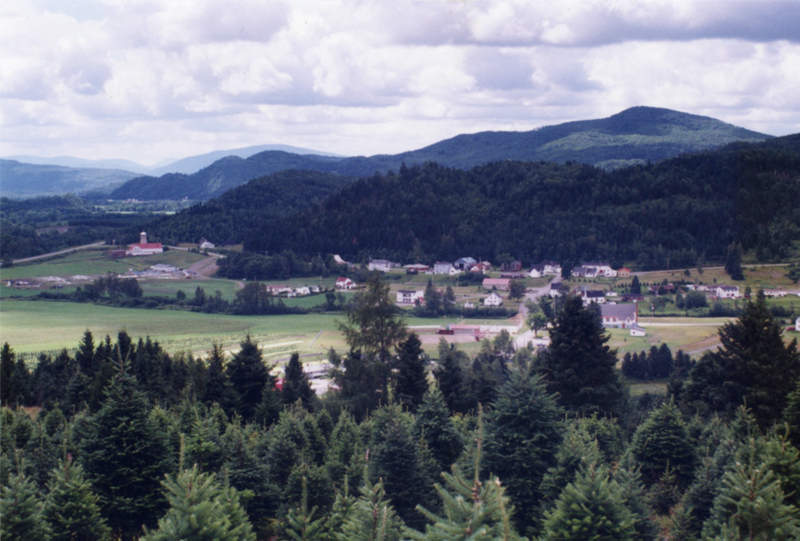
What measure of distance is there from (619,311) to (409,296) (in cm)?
2845

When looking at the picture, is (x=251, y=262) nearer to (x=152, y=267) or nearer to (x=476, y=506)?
(x=152, y=267)

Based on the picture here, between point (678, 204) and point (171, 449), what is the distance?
345ft

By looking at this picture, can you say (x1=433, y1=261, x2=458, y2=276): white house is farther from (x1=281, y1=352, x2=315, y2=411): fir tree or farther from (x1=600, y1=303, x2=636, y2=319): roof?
(x1=281, y1=352, x2=315, y2=411): fir tree

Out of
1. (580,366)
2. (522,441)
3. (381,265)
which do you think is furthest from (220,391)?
(381,265)

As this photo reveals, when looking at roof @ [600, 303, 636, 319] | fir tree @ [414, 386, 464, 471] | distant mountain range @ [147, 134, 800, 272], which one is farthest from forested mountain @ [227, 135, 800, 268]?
fir tree @ [414, 386, 464, 471]

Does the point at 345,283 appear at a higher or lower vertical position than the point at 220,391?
higher

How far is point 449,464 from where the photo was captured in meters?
19.1

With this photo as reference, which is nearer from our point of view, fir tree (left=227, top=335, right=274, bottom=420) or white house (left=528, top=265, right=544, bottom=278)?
fir tree (left=227, top=335, right=274, bottom=420)

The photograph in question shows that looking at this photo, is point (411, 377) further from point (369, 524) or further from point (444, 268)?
point (444, 268)

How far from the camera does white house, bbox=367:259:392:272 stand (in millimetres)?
117300

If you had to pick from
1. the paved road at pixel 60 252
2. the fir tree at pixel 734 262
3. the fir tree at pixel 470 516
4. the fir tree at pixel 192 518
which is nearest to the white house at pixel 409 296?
the fir tree at pixel 734 262

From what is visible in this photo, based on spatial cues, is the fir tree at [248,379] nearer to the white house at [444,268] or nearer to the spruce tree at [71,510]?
the spruce tree at [71,510]

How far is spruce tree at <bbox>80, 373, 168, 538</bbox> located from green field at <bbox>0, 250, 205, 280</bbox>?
325ft

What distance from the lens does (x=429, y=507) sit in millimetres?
16516
